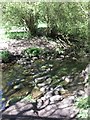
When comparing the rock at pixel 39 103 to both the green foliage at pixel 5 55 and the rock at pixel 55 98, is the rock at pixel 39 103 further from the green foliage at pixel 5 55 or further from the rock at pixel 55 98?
the green foliage at pixel 5 55

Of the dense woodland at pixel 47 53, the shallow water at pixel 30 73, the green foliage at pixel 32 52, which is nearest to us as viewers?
the dense woodland at pixel 47 53

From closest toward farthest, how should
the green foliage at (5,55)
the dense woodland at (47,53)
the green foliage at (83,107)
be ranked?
the green foliage at (83,107) < the dense woodland at (47,53) < the green foliage at (5,55)

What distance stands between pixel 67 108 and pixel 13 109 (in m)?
0.35

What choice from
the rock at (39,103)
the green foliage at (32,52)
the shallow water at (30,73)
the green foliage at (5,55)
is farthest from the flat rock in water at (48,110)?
the green foliage at (32,52)

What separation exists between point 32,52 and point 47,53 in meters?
0.18

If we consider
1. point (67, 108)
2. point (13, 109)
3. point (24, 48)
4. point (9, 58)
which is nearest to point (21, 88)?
point (13, 109)

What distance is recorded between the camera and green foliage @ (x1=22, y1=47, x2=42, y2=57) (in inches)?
134

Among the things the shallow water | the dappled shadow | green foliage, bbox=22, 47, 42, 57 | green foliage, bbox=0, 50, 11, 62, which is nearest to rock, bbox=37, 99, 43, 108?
the shallow water

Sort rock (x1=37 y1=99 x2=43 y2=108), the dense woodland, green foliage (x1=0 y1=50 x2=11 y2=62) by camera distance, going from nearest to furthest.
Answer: rock (x1=37 y1=99 x2=43 y2=108), the dense woodland, green foliage (x1=0 y1=50 x2=11 y2=62)

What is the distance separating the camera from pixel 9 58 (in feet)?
10.9

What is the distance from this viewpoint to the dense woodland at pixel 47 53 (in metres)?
2.22

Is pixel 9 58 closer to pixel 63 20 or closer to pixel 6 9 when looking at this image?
pixel 6 9

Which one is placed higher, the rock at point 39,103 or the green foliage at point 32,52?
the green foliage at point 32,52

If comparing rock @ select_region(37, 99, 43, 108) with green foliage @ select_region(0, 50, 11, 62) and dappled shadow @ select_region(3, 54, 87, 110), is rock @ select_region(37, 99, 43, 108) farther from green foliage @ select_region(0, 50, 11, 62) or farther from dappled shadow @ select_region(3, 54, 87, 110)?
green foliage @ select_region(0, 50, 11, 62)
